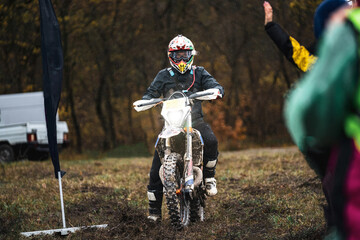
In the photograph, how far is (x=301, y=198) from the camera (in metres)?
7.48

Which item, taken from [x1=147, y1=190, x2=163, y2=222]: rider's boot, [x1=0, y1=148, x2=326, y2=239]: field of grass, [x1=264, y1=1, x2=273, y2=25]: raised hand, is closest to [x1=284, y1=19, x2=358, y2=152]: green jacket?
[x1=264, y1=1, x2=273, y2=25]: raised hand

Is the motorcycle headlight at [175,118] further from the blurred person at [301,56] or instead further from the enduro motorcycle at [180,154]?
→ the blurred person at [301,56]

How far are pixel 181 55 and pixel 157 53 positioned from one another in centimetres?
2026

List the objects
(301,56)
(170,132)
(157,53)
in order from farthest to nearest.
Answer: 1. (157,53)
2. (170,132)
3. (301,56)

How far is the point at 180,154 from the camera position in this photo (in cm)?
594

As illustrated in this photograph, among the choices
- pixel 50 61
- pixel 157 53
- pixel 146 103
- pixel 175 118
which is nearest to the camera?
pixel 175 118

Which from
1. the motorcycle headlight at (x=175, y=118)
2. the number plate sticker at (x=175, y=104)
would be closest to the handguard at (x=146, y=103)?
the number plate sticker at (x=175, y=104)

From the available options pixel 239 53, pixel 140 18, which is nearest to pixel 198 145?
pixel 140 18

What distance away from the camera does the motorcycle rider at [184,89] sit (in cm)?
618

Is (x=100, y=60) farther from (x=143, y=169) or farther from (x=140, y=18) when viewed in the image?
(x=143, y=169)

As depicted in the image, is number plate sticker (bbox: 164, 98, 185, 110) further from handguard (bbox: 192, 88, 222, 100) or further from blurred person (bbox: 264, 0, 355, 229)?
blurred person (bbox: 264, 0, 355, 229)

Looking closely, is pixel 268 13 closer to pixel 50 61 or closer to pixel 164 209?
pixel 50 61

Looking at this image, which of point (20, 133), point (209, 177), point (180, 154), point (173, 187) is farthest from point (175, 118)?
point (20, 133)

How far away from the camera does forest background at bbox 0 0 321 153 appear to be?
23.2m
